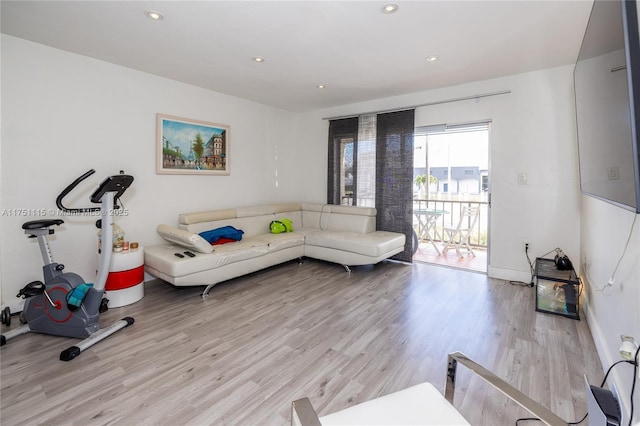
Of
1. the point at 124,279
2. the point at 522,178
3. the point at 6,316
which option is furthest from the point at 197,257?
the point at 522,178

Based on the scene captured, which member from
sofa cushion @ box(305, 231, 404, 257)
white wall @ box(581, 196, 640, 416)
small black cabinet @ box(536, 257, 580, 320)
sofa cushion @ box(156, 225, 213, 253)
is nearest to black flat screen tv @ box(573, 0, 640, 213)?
white wall @ box(581, 196, 640, 416)

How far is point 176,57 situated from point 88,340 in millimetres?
2752

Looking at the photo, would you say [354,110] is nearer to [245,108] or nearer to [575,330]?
[245,108]

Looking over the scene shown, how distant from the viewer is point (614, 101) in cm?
110

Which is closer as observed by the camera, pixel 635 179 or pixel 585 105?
pixel 635 179

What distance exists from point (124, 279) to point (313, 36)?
2.96 m

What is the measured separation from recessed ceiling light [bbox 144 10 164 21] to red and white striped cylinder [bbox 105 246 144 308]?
7.15ft

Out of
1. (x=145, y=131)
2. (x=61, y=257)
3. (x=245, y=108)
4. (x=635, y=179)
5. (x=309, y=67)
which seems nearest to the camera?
(x=635, y=179)

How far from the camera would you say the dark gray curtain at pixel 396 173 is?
4.30 m

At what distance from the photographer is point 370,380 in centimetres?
183

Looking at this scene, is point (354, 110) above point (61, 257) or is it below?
A: above

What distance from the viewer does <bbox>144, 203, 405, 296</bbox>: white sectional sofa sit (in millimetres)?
3154

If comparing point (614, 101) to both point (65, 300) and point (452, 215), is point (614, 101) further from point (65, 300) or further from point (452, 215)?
point (452, 215)

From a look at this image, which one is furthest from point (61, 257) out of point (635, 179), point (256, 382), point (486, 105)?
point (486, 105)
